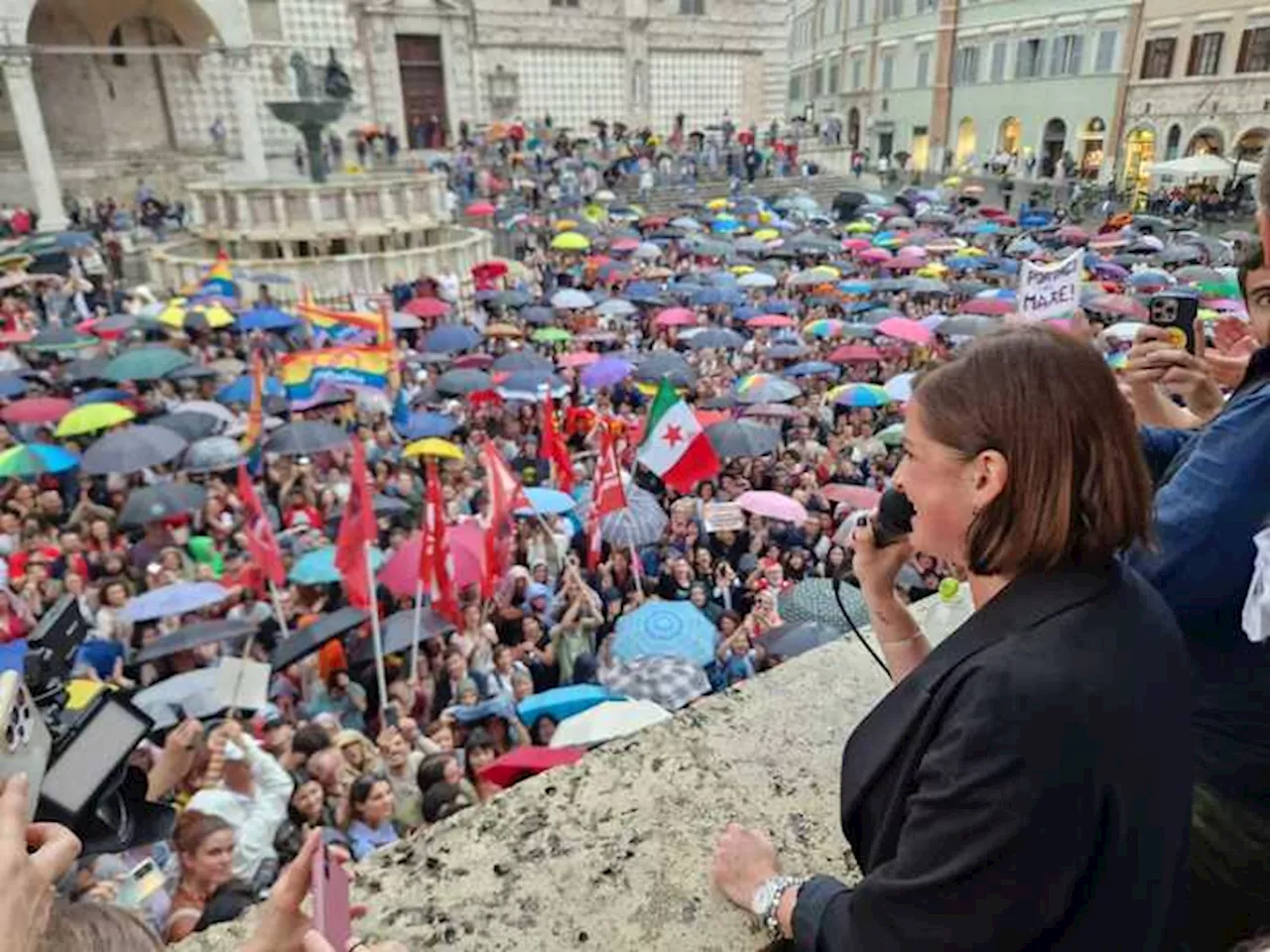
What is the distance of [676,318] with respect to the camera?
17.5 metres

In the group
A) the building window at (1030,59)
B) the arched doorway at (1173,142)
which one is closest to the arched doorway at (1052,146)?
the building window at (1030,59)

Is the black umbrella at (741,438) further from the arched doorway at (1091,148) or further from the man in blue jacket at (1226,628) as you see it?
the arched doorway at (1091,148)

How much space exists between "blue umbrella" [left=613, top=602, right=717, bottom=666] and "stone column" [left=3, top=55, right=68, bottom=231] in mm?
28382

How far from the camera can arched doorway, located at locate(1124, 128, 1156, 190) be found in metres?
39.3

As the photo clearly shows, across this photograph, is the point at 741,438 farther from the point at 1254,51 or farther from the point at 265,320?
the point at 1254,51

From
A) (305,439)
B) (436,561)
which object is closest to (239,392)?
(305,439)

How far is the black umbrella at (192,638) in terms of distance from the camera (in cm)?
A: 692

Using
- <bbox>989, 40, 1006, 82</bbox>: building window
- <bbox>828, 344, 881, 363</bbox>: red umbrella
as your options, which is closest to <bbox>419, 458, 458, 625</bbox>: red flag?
<bbox>828, 344, 881, 363</bbox>: red umbrella

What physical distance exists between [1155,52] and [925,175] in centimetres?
1105

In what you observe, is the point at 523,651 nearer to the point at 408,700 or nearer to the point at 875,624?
the point at 408,700

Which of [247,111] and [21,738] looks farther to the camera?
[247,111]

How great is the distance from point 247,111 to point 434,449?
2621 centimetres

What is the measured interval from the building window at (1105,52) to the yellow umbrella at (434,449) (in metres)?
41.5

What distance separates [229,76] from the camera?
1312 inches
